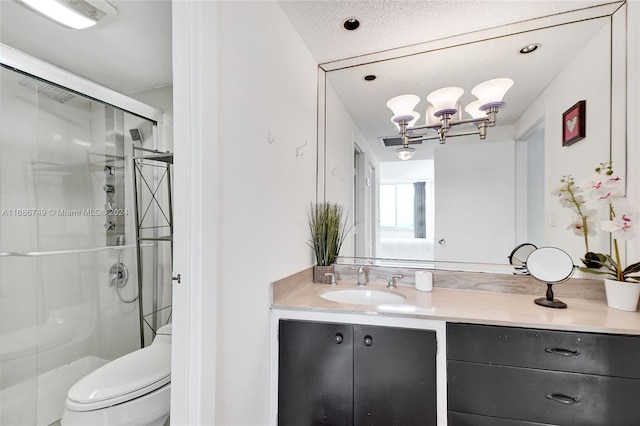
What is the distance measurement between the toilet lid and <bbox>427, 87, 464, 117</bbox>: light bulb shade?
80.8 inches

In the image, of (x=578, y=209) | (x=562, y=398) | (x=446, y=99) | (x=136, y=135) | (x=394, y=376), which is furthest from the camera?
A: (x=136, y=135)

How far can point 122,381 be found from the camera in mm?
1294

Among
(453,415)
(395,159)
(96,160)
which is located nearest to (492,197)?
(395,159)

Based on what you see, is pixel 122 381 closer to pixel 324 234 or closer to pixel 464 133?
pixel 324 234

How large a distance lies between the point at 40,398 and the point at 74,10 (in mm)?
2284

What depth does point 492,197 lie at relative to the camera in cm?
167

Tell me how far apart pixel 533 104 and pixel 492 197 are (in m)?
0.56

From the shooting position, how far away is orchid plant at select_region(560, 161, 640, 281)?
1.17 metres

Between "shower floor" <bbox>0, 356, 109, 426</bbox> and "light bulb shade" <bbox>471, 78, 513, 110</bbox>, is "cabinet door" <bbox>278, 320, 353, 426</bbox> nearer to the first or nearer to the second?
"light bulb shade" <bbox>471, 78, 513, 110</bbox>

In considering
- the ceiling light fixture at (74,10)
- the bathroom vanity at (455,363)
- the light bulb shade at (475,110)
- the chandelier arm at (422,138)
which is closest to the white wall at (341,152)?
the chandelier arm at (422,138)

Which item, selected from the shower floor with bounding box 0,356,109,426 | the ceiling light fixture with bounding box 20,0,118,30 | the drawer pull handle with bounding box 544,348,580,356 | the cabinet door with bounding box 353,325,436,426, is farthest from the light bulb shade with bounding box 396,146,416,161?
the shower floor with bounding box 0,356,109,426

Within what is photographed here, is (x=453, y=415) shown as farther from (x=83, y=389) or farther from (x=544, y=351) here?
(x=83, y=389)

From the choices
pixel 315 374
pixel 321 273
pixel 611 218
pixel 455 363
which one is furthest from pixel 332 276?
pixel 611 218

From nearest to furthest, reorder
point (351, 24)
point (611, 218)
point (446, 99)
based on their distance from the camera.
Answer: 1. point (611, 218)
2. point (351, 24)
3. point (446, 99)
